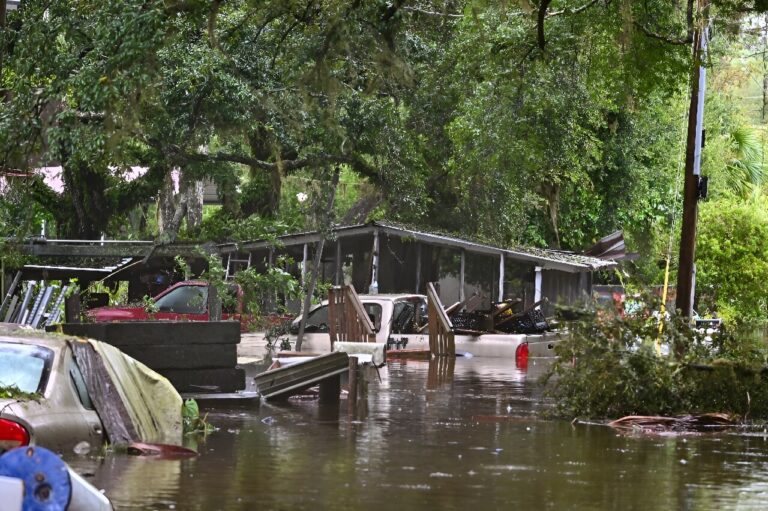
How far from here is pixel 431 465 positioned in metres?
12.4

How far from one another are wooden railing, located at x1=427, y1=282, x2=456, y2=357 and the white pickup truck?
68cm

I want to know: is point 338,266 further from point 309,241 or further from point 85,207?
point 85,207

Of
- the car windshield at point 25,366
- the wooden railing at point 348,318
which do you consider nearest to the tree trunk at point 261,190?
the wooden railing at point 348,318

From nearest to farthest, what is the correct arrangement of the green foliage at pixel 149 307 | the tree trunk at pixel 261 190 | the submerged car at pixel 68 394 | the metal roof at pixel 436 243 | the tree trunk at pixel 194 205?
1. the submerged car at pixel 68 394
2. the green foliage at pixel 149 307
3. the metal roof at pixel 436 243
4. the tree trunk at pixel 261 190
5. the tree trunk at pixel 194 205

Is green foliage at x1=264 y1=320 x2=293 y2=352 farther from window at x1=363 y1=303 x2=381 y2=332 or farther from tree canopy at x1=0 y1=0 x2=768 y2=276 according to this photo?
tree canopy at x1=0 y1=0 x2=768 y2=276

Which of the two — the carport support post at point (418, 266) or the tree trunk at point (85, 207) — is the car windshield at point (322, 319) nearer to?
the carport support post at point (418, 266)

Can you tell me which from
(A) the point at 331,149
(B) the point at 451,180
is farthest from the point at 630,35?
(B) the point at 451,180

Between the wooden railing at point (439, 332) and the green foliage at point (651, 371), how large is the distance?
10952 millimetres

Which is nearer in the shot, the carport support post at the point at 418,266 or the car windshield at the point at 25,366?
the car windshield at the point at 25,366

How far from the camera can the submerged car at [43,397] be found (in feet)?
32.9

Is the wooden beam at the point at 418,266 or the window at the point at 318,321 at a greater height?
the wooden beam at the point at 418,266

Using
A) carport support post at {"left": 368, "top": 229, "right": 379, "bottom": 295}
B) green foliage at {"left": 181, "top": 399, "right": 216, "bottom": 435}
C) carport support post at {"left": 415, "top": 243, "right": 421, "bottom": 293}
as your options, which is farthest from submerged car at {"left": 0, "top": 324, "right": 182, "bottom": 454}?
carport support post at {"left": 415, "top": 243, "right": 421, "bottom": 293}

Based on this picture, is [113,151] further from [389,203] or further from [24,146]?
[389,203]

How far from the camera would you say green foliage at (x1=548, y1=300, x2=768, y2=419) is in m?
16.5
